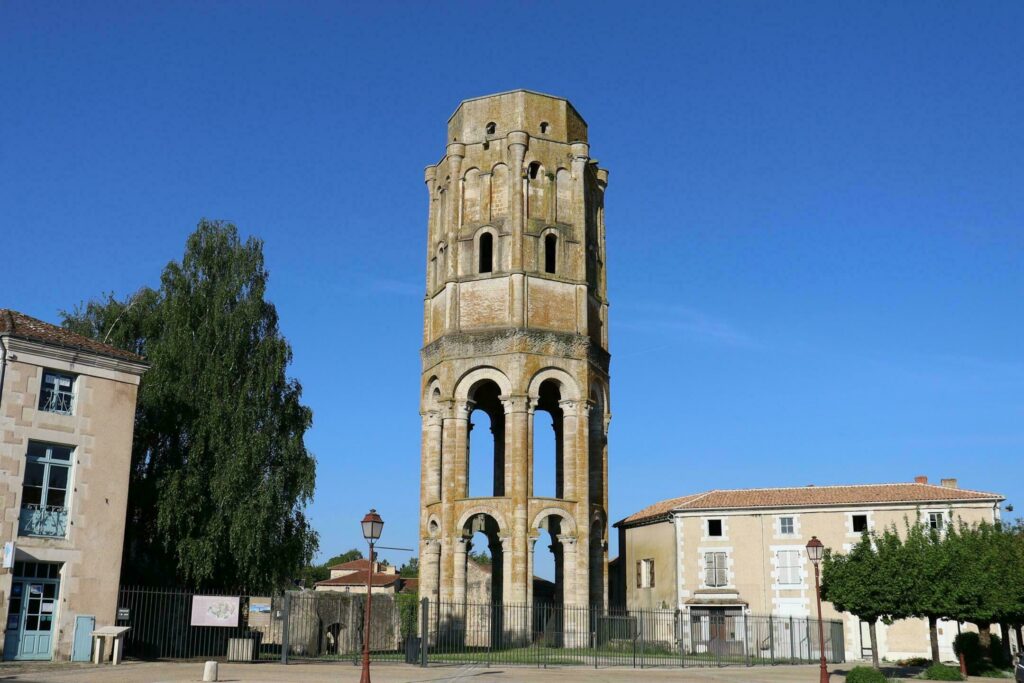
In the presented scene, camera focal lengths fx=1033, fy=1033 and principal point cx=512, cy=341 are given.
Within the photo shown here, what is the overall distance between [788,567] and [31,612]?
31402 millimetres

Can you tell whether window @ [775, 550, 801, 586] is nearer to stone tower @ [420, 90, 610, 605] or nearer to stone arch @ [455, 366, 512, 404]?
stone tower @ [420, 90, 610, 605]

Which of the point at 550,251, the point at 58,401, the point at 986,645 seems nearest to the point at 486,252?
the point at 550,251

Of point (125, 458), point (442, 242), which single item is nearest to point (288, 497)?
point (125, 458)

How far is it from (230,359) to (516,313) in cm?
1106

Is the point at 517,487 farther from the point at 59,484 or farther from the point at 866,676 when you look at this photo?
the point at 866,676

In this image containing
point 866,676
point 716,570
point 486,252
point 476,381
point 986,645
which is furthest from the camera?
point 716,570

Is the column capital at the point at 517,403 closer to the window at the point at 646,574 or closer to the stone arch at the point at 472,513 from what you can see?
the stone arch at the point at 472,513

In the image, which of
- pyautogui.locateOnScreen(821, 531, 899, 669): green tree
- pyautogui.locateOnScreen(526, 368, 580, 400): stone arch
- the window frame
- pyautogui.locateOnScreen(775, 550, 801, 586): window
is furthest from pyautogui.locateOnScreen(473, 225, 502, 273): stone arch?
pyautogui.locateOnScreen(775, 550, 801, 586): window

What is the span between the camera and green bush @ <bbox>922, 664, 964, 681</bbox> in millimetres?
28953

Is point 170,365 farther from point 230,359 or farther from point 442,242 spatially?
point 442,242

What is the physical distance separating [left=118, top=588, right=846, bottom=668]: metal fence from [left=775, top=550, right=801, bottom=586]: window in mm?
2110

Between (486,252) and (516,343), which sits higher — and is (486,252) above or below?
above

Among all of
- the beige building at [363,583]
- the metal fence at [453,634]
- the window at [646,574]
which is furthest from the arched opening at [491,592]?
the beige building at [363,583]

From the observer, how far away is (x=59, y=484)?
2603 centimetres
